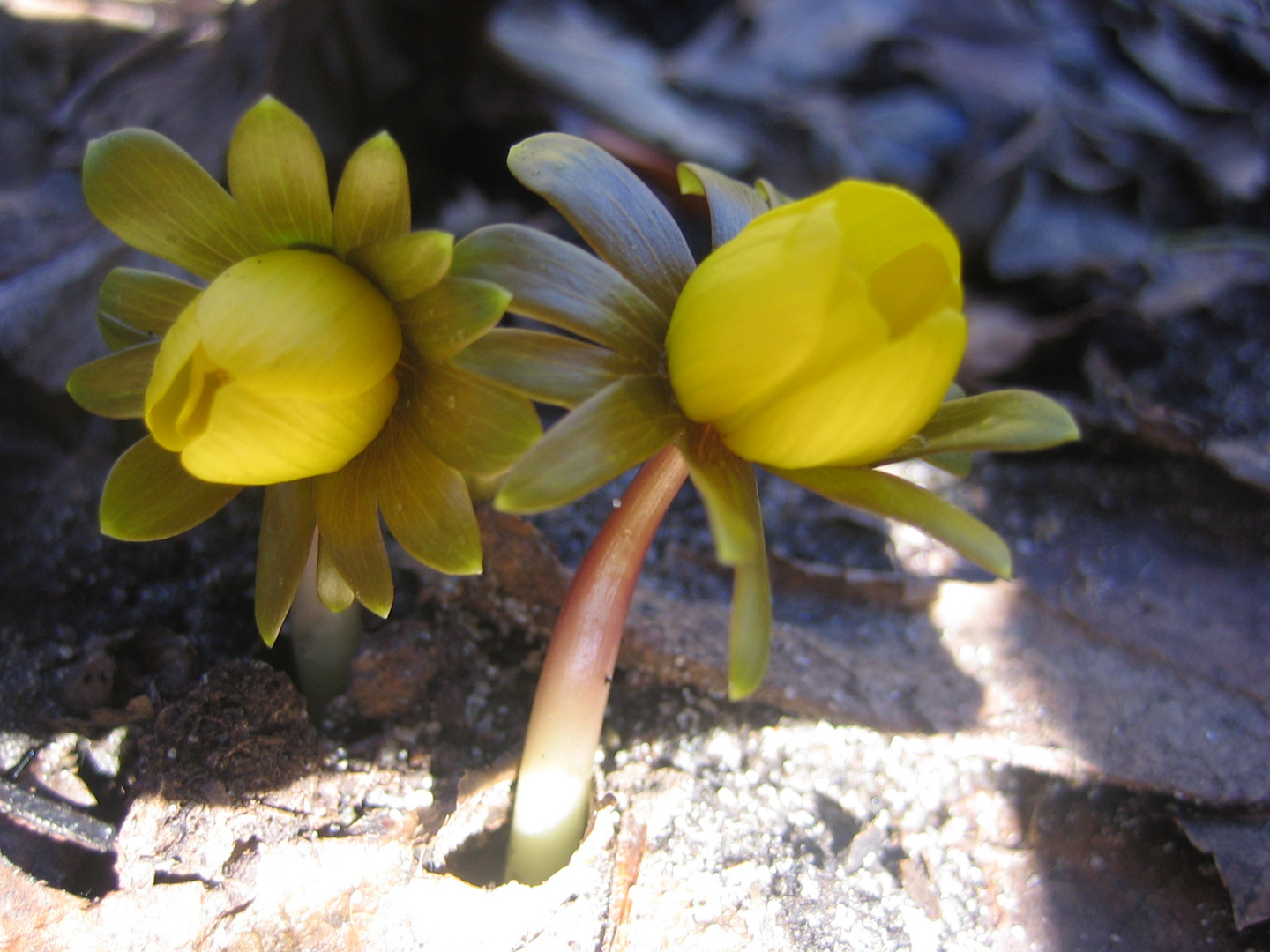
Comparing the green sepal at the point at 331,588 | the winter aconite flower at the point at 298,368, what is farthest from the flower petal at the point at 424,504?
the green sepal at the point at 331,588

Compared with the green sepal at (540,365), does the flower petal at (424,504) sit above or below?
below

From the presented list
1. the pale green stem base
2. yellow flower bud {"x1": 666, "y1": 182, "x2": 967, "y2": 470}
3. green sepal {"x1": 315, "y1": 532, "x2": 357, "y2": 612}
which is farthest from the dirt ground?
yellow flower bud {"x1": 666, "y1": 182, "x2": 967, "y2": 470}

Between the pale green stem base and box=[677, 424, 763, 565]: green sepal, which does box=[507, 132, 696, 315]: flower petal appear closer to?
box=[677, 424, 763, 565]: green sepal

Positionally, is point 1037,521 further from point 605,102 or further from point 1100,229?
point 605,102

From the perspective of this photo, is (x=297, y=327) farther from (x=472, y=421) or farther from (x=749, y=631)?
(x=749, y=631)

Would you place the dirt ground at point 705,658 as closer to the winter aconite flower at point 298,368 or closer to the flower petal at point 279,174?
the winter aconite flower at point 298,368

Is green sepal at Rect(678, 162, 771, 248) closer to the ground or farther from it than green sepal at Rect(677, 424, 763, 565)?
farther from it
